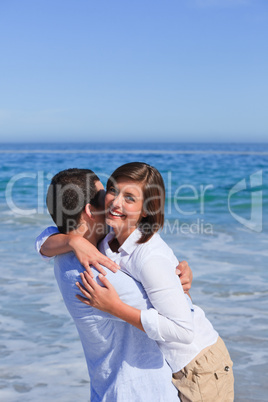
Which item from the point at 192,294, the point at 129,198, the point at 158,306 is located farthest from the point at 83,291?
the point at 192,294

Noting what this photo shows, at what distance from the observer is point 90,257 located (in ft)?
5.86

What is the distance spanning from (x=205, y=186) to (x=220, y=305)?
39.7 feet

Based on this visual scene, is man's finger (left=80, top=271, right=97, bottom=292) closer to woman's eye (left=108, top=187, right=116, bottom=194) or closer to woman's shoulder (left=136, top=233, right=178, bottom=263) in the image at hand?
woman's shoulder (left=136, top=233, right=178, bottom=263)

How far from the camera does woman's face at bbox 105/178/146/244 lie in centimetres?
189

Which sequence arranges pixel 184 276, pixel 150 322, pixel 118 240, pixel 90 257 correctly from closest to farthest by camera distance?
1. pixel 150 322
2. pixel 90 257
3. pixel 118 240
4. pixel 184 276

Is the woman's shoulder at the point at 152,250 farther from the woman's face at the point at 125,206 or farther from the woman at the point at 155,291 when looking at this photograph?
the woman's face at the point at 125,206

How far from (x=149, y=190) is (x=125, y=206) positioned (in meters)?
0.11

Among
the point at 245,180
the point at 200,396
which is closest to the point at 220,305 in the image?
the point at 200,396

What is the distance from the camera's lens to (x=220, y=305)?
5.14 meters

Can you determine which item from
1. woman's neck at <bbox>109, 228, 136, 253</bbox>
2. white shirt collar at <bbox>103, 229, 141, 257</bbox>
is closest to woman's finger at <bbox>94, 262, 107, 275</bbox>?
white shirt collar at <bbox>103, 229, 141, 257</bbox>

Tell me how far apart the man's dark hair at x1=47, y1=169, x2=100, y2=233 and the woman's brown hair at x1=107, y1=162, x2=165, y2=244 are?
0.40ft

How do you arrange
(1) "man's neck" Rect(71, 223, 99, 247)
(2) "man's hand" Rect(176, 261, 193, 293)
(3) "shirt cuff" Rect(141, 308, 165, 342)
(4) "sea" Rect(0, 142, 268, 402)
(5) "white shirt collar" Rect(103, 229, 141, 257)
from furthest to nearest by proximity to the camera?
1. (4) "sea" Rect(0, 142, 268, 402)
2. (2) "man's hand" Rect(176, 261, 193, 293)
3. (1) "man's neck" Rect(71, 223, 99, 247)
4. (5) "white shirt collar" Rect(103, 229, 141, 257)
5. (3) "shirt cuff" Rect(141, 308, 165, 342)

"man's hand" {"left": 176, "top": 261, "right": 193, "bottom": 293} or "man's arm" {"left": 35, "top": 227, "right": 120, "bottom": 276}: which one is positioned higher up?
"man's arm" {"left": 35, "top": 227, "right": 120, "bottom": 276}

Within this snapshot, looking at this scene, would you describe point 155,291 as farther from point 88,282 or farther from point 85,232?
point 85,232
